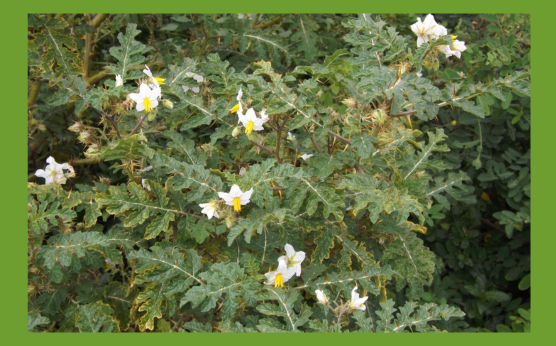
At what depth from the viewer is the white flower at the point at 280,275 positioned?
181cm

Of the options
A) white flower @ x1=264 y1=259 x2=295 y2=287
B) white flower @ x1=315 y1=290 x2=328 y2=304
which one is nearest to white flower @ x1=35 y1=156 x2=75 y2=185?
white flower @ x1=264 y1=259 x2=295 y2=287

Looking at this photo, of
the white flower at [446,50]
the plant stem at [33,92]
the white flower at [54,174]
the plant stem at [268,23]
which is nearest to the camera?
the white flower at [446,50]

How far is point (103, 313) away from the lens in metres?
1.92

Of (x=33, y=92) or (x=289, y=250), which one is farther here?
(x=33, y=92)

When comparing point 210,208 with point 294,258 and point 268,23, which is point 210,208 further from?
point 268,23

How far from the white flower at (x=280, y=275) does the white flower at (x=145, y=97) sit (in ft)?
2.39

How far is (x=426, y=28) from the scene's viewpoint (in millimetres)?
1985

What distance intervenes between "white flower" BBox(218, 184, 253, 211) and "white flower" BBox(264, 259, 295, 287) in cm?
24

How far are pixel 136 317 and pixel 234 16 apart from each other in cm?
168

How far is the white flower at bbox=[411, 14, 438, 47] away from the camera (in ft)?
6.46

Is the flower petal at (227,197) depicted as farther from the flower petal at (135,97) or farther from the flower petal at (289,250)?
the flower petal at (135,97)

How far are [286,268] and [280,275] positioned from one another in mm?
32

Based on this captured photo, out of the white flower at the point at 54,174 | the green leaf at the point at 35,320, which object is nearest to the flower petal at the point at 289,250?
the green leaf at the point at 35,320

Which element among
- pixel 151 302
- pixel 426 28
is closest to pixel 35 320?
pixel 151 302
